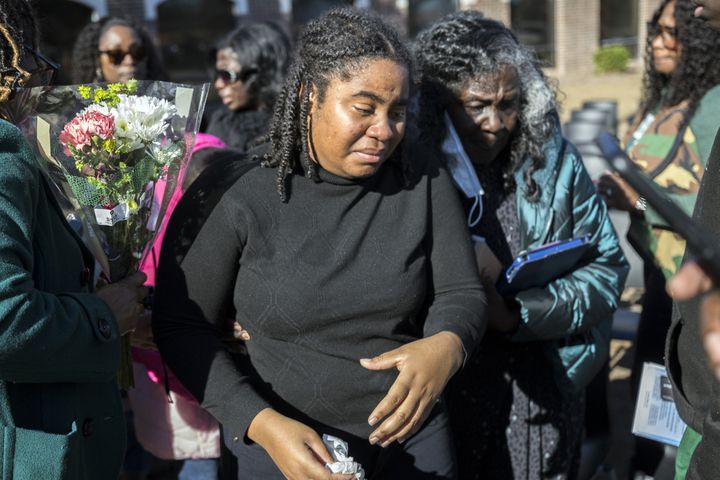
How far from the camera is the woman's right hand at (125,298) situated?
1984 mm

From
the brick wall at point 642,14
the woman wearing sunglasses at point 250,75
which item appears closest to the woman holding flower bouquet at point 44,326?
the woman wearing sunglasses at point 250,75

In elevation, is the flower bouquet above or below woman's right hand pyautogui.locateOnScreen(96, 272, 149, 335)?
above

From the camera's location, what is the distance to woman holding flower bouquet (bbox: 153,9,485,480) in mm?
2031

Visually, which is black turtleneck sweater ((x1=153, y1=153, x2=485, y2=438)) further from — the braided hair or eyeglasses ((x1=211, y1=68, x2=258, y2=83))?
eyeglasses ((x1=211, y1=68, x2=258, y2=83))

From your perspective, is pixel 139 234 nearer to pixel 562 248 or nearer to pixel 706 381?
pixel 562 248

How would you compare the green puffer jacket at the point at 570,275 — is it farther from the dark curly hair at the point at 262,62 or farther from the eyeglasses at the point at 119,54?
the eyeglasses at the point at 119,54

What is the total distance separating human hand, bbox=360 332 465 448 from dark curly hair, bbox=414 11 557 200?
0.86 m

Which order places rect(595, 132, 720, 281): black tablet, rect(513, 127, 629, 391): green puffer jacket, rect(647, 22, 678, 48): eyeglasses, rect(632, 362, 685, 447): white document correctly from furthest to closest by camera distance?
rect(647, 22, 678, 48): eyeglasses
rect(632, 362, 685, 447): white document
rect(513, 127, 629, 391): green puffer jacket
rect(595, 132, 720, 281): black tablet

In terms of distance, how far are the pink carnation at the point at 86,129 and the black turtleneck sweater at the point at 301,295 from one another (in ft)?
0.99

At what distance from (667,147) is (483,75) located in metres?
1.10

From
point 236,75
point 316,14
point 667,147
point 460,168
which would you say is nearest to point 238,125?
point 236,75

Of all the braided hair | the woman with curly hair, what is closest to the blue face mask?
the woman with curly hair

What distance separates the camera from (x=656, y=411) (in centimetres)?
297

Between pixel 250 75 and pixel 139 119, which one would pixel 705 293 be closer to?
pixel 139 119
